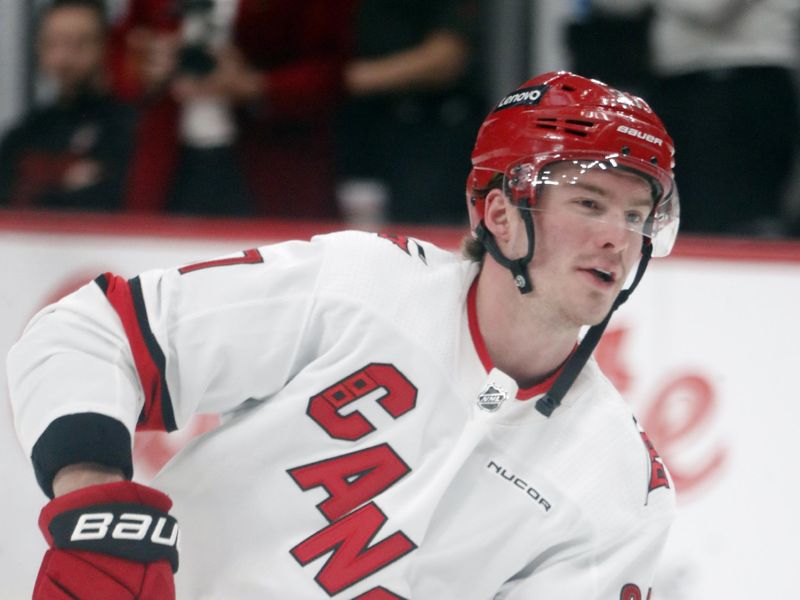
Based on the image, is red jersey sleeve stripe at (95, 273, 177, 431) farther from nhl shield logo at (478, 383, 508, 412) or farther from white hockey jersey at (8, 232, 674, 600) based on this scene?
nhl shield logo at (478, 383, 508, 412)

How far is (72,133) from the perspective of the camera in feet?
12.6

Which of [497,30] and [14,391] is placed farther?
[497,30]

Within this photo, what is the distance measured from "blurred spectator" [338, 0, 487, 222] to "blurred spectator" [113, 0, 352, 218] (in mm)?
83

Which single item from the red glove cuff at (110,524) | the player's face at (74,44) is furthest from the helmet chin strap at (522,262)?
the player's face at (74,44)

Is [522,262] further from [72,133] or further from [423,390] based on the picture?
[72,133]

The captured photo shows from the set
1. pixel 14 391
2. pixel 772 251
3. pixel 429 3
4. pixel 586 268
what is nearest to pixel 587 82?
pixel 586 268

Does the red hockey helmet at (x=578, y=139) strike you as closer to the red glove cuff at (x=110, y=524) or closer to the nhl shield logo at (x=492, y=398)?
the nhl shield logo at (x=492, y=398)

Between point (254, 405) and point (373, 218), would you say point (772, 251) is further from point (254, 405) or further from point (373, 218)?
point (254, 405)

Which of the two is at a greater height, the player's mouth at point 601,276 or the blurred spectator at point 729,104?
the player's mouth at point 601,276

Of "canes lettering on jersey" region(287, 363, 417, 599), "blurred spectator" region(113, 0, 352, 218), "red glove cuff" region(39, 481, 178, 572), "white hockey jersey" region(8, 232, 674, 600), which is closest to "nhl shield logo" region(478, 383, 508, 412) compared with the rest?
"white hockey jersey" region(8, 232, 674, 600)

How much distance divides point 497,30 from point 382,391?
2051mm

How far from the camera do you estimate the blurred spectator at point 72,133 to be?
376 cm

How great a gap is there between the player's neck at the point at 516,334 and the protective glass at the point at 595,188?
0.15 meters

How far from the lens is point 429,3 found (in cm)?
365
